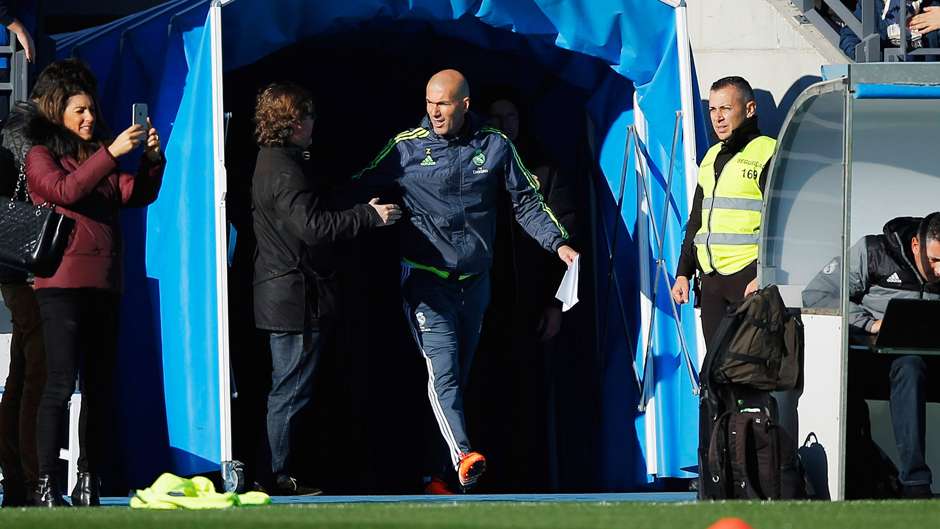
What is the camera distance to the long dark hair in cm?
624

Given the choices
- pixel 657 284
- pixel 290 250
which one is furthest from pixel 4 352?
pixel 657 284

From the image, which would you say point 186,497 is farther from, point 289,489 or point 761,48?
point 761,48

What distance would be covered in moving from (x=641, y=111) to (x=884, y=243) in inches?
49.5

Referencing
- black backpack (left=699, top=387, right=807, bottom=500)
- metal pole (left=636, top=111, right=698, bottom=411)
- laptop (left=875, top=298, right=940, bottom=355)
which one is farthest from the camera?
metal pole (left=636, top=111, right=698, bottom=411)

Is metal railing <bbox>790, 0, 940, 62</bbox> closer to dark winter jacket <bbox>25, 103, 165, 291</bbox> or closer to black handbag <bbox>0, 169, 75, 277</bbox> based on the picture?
dark winter jacket <bbox>25, 103, 165, 291</bbox>

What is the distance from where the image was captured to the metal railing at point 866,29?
871cm

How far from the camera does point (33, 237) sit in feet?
19.7

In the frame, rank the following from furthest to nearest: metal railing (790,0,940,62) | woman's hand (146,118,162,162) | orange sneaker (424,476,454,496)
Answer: metal railing (790,0,940,62), orange sneaker (424,476,454,496), woman's hand (146,118,162,162)

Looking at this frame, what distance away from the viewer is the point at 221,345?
729cm

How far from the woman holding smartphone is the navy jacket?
56.9 inches

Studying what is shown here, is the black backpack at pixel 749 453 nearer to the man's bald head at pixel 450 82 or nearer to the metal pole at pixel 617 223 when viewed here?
the metal pole at pixel 617 223

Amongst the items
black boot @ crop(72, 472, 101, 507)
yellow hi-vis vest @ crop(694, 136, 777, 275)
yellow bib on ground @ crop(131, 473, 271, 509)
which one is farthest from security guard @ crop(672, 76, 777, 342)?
black boot @ crop(72, 472, 101, 507)

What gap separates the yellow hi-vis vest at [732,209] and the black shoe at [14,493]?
2.94 meters

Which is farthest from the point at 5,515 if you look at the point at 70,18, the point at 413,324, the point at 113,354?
the point at 70,18
